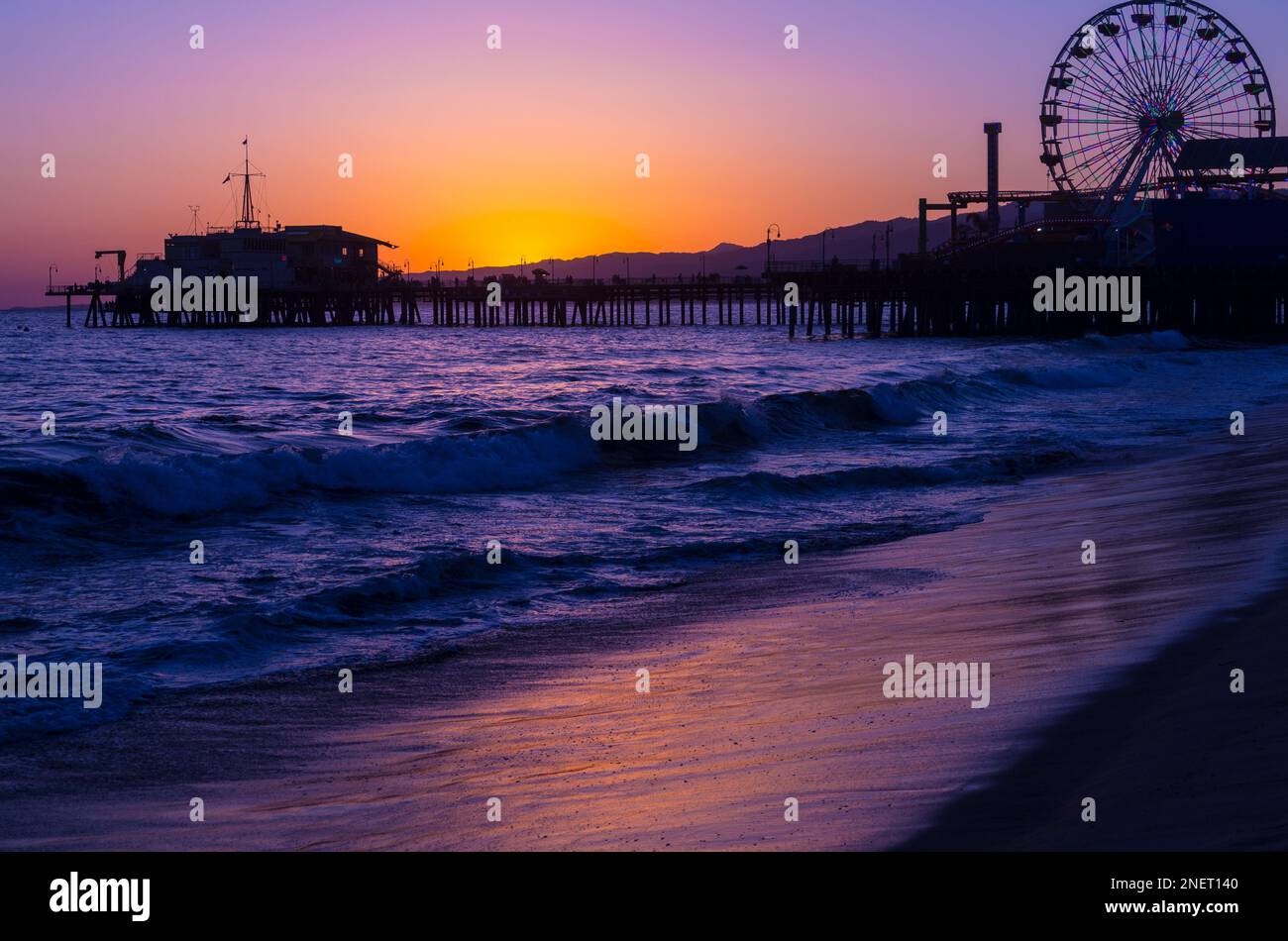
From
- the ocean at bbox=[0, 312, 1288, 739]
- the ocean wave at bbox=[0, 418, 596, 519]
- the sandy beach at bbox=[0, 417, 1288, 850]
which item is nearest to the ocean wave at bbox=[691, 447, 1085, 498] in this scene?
the ocean at bbox=[0, 312, 1288, 739]

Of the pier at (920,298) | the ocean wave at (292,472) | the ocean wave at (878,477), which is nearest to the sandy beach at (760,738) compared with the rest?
the ocean wave at (878,477)

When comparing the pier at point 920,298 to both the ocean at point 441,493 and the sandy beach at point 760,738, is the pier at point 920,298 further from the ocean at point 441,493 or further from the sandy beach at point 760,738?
the sandy beach at point 760,738

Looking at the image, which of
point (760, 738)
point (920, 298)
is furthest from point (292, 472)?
point (920, 298)

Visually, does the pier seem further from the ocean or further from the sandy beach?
the sandy beach

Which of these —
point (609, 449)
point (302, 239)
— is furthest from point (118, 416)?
point (302, 239)

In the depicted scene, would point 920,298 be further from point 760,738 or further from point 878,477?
point 760,738
